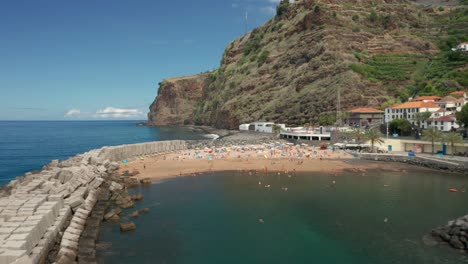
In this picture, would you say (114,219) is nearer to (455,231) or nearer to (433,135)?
(455,231)

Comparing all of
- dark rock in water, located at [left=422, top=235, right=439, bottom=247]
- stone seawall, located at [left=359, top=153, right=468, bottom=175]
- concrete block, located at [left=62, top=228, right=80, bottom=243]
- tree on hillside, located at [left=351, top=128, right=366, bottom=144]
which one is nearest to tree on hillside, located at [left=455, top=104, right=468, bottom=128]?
stone seawall, located at [left=359, top=153, right=468, bottom=175]

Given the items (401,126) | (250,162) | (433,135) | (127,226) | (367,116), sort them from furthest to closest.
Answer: (367,116) → (401,126) → (250,162) → (433,135) → (127,226)

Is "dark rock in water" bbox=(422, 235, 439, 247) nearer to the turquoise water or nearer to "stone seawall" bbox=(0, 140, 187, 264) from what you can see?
the turquoise water

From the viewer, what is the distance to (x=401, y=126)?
65812 mm

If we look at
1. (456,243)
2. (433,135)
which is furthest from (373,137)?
(456,243)

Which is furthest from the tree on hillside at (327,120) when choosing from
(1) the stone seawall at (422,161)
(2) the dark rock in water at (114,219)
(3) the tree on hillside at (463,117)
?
(2) the dark rock in water at (114,219)

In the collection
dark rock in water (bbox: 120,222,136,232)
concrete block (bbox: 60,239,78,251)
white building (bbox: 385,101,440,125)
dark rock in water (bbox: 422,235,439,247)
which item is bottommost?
dark rock in water (bbox: 422,235,439,247)

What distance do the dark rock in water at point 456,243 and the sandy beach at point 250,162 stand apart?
2372 cm

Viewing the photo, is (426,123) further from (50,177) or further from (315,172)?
(50,177)

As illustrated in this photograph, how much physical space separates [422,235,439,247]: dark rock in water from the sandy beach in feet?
73.3

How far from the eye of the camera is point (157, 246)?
22.6 metres

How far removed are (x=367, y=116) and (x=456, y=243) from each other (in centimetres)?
6483

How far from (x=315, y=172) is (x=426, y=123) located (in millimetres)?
32954

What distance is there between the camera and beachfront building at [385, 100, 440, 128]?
68938mm
